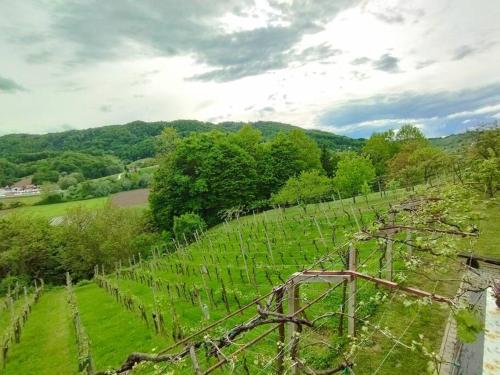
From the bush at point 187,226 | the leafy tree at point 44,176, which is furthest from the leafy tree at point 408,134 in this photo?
the leafy tree at point 44,176

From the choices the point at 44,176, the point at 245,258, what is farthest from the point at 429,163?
the point at 44,176

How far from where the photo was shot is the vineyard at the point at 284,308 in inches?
165

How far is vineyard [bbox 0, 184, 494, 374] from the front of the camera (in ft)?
13.7

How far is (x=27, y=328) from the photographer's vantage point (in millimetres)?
20000

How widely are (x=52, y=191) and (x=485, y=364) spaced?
83.1 m

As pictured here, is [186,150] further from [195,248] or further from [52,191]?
[52,191]

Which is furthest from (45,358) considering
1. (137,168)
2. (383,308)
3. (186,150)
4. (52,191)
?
(137,168)

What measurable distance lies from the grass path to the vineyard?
82 millimetres

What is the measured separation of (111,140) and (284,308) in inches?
4727

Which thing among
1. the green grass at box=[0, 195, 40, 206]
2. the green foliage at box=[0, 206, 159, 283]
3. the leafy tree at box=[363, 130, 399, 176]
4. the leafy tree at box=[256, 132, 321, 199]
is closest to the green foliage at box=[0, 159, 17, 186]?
the green grass at box=[0, 195, 40, 206]

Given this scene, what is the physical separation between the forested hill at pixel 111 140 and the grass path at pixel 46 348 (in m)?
87.6

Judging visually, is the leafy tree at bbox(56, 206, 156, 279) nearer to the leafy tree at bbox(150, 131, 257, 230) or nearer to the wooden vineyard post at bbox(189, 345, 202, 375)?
the leafy tree at bbox(150, 131, 257, 230)

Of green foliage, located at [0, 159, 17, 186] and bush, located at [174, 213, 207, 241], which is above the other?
green foliage, located at [0, 159, 17, 186]

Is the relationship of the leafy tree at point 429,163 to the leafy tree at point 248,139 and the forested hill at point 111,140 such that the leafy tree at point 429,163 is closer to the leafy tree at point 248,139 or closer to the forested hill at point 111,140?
the leafy tree at point 248,139
